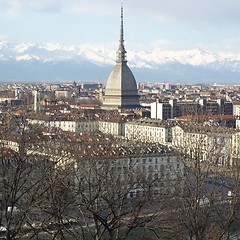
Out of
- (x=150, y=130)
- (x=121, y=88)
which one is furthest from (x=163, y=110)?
(x=150, y=130)

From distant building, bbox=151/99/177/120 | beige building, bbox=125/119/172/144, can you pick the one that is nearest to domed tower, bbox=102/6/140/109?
distant building, bbox=151/99/177/120

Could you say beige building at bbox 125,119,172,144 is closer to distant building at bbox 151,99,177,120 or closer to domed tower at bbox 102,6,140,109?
distant building at bbox 151,99,177,120

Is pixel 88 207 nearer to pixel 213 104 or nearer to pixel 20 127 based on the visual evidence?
pixel 20 127

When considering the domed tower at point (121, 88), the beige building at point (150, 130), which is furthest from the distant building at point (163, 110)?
the beige building at point (150, 130)

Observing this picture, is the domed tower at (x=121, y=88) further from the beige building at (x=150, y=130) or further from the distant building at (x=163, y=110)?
the beige building at (x=150, y=130)

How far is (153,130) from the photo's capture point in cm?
4212

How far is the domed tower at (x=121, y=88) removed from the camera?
61594mm

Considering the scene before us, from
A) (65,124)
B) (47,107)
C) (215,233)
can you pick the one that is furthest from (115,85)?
(215,233)

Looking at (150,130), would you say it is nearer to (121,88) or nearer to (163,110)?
(163,110)

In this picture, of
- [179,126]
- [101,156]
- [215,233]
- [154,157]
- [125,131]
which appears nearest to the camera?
→ [215,233]

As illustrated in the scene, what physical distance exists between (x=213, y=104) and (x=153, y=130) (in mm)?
17088

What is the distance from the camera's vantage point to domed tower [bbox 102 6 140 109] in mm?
61594

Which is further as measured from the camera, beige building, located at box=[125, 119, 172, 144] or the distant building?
the distant building

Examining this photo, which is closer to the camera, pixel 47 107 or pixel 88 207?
pixel 88 207
